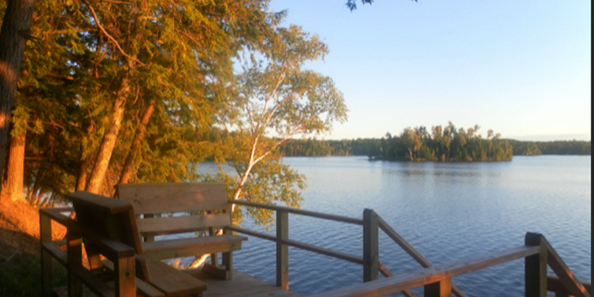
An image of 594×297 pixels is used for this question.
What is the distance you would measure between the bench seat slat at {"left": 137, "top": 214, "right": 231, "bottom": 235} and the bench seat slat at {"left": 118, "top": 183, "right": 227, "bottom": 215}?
11 cm

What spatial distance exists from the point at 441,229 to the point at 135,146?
47.2 ft

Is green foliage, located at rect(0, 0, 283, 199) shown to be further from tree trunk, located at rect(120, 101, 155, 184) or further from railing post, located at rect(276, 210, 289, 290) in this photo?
railing post, located at rect(276, 210, 289, 290)

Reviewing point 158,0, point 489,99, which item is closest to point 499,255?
point 158,0

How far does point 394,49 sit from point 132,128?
101 ft

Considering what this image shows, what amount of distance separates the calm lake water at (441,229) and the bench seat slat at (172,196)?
178 inches

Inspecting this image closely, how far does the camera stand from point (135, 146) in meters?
10.5

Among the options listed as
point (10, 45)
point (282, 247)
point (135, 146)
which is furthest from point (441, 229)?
point (10, 45)

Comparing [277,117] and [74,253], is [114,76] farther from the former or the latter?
[277,117]

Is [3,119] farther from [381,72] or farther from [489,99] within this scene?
[489,99]

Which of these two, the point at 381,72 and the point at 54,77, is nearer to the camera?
the point at 54,77

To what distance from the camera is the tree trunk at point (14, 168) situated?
8867 millimetres

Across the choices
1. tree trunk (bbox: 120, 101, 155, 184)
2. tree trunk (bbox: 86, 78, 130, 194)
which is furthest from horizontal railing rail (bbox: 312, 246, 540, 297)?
tree trunk (bbox: 120, 101, 155, 184)

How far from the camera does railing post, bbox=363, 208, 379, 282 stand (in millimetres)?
3738

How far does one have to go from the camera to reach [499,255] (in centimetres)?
228
